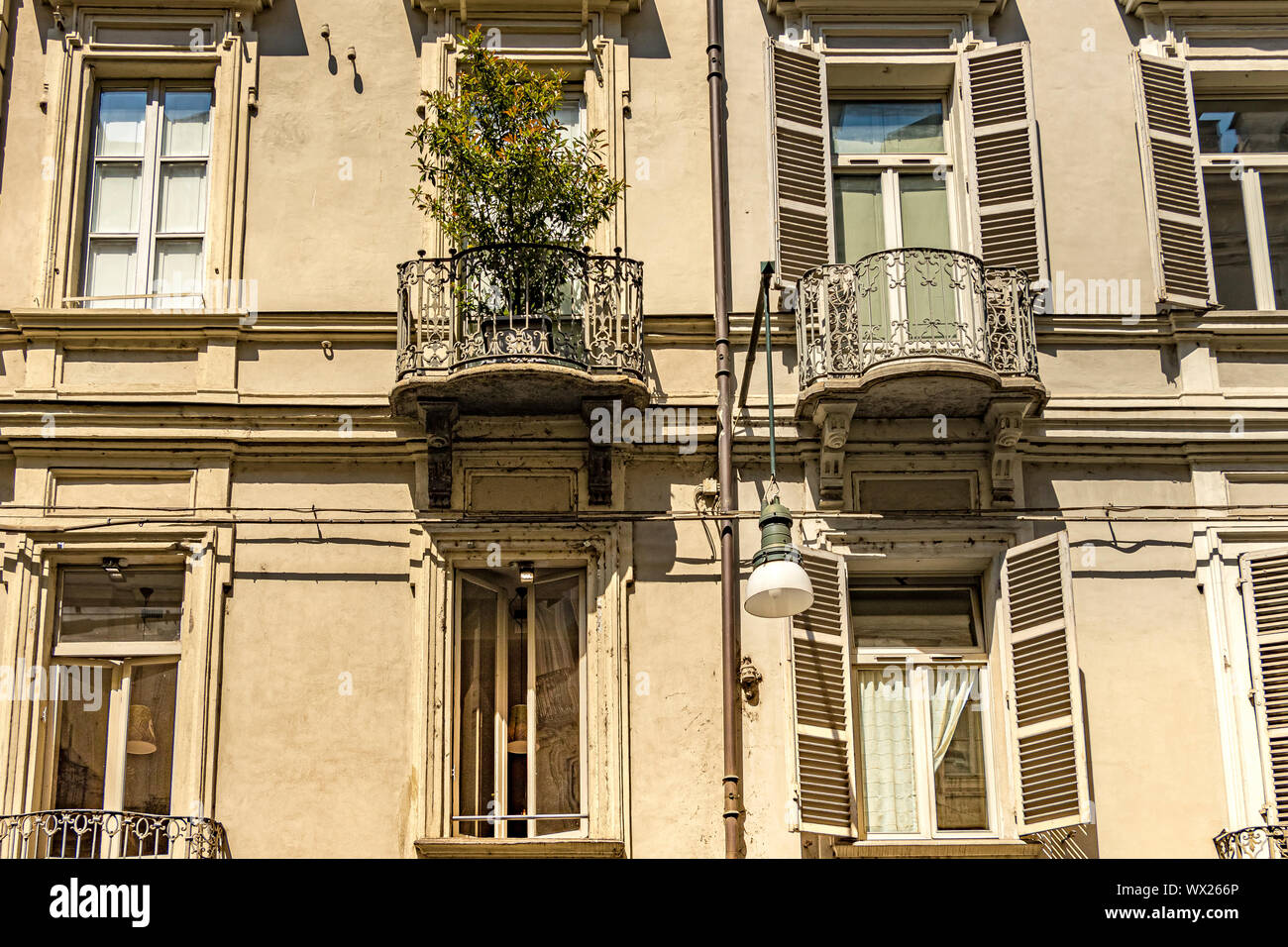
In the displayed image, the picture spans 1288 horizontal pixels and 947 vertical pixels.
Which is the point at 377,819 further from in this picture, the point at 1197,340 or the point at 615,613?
the point at 1197,340

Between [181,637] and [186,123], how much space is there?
403 cm

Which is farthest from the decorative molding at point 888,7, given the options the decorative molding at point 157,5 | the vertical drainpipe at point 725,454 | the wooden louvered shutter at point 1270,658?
the wooden louvered shutter at point 1270,658

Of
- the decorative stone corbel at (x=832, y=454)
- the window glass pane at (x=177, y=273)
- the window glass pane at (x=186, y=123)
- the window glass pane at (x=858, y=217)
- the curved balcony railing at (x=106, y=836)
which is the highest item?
the window glass pane at (x=186, y=123)

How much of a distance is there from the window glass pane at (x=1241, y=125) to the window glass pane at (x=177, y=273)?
296 inches

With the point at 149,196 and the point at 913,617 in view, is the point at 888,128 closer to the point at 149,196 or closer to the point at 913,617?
the point at 913,617

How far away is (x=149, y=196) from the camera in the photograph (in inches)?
544

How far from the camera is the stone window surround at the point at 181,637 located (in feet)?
39.4

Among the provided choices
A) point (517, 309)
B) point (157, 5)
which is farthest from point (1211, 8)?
point (157, 5)

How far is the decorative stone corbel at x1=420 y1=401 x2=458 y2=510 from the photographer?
41.9 feet

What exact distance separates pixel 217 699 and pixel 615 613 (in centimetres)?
264

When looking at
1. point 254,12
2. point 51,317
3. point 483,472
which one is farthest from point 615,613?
point 254,12

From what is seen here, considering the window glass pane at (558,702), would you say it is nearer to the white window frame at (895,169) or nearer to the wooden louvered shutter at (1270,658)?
the white window frame at (895,169)

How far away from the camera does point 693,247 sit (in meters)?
13.6
